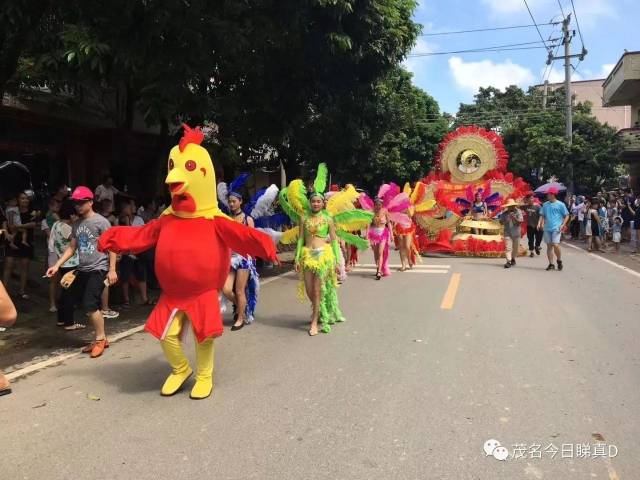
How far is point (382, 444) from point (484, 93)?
46.6m

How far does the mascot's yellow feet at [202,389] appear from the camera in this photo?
161 inches

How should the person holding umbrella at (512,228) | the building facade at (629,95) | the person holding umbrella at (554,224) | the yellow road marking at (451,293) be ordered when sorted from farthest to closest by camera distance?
the building facade at (629,95)
the person holding umbrella at (512,228)
the person holding umbrella at (554,224)
the yellow road marking at (451,293)

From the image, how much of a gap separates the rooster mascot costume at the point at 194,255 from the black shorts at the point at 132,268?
145 inches

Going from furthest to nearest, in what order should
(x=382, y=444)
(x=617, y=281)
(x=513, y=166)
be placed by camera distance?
(x=513, y=166)
(x=617, y=281)
(x=382, y=444)

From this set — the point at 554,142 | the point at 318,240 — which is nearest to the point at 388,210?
the point at 318,240

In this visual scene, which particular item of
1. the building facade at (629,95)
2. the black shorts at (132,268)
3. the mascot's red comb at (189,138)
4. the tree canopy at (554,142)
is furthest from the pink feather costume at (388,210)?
the tree canopy at (554,142)

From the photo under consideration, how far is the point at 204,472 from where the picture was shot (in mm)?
2998

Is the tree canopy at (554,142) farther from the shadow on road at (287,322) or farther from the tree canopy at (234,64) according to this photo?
the shadow on road at (287,322)

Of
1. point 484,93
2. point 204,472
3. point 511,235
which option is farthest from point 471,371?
point 484,93

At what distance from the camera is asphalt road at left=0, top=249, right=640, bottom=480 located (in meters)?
3.09

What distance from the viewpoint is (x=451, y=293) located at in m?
8.34

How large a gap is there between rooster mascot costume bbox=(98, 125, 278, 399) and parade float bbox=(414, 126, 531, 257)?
32.7ft

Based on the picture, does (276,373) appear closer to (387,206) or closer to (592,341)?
(592,341)

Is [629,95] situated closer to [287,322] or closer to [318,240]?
[318,240]
